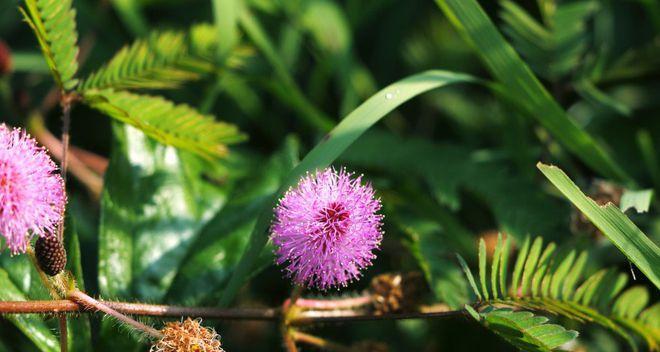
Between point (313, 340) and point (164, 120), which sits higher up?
point (164, 120)

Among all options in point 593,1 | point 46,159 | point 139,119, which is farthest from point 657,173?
point 46,159

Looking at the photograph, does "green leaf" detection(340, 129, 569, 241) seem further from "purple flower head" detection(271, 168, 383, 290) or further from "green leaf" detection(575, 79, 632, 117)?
"purple flower head" detection(271, 168, 383, 290)

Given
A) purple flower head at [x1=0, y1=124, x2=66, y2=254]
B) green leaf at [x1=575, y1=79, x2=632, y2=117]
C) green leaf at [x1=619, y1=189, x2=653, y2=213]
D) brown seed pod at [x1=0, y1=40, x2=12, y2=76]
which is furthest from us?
brown seed pod at [x1=0, y1=40, x2=12, y2=76]

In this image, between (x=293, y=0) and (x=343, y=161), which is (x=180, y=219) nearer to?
(x=343, y=161)

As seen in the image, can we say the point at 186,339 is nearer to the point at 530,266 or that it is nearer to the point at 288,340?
the point at 288,340

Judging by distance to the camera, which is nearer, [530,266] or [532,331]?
[532,331]

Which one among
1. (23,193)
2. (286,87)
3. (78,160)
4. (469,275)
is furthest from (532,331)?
(78,160)

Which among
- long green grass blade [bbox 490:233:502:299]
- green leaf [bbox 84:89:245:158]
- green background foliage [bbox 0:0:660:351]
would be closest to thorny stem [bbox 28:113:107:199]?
green background foliage [bbox 0:0:660:351]

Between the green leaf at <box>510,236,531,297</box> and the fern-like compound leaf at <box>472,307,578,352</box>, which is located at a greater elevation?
the green leaf at <box>510,236,531,297</box>
